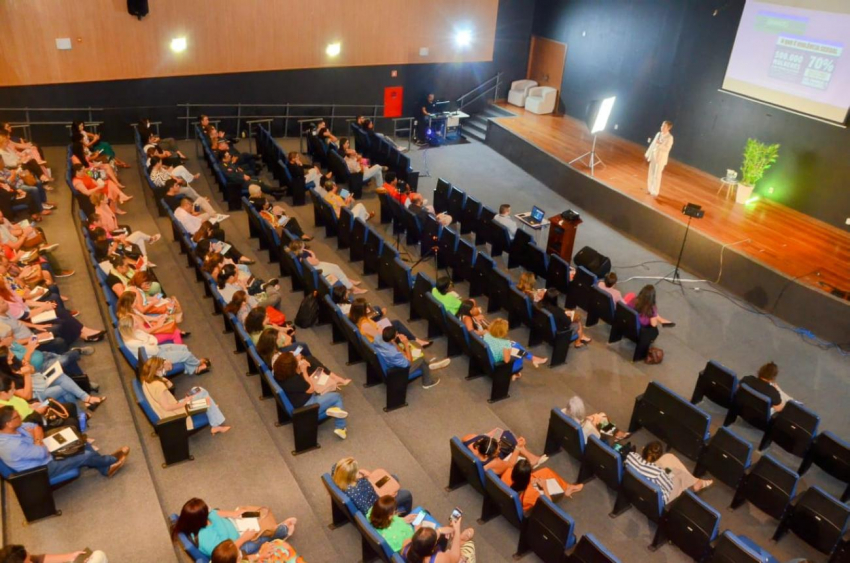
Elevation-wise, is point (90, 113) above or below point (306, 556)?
above

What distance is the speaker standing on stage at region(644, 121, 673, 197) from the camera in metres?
10.2

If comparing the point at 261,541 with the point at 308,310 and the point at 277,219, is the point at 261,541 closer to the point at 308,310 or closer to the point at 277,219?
the point at 308,310

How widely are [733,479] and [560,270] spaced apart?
3355 millimetres

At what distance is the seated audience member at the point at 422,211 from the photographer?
907cm

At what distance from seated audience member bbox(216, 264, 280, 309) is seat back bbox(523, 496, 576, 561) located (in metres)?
3.59

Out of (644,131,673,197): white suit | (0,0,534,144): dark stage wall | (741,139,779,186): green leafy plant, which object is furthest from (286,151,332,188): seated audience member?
(741,139,779,186): green leafy plant

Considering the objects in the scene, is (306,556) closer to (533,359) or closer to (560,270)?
(533,359)

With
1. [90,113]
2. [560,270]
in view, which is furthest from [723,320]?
[90,113]

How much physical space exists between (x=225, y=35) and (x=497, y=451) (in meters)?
10.7

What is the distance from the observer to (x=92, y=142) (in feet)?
34.2

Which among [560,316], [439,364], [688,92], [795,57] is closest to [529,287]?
[560,316]

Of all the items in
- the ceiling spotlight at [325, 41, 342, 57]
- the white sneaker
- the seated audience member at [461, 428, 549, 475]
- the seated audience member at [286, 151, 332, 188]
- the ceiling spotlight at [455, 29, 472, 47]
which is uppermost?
the ceiling spotlight at [455, 29, 472, 47]

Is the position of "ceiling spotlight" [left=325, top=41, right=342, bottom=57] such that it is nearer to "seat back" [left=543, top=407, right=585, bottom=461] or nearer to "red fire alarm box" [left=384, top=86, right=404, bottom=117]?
"red fire alarm box" [left=384, top=86, right=404, bottom=117]

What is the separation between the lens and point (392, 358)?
19.6ft
